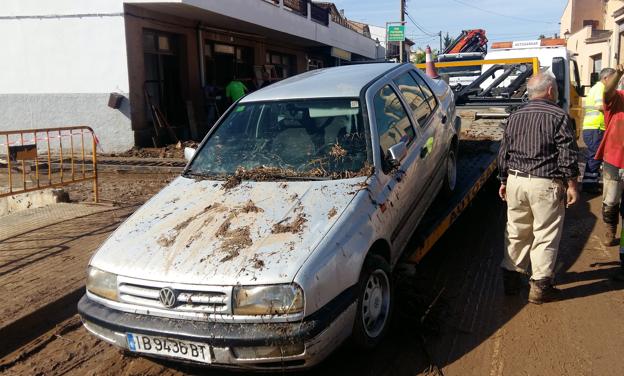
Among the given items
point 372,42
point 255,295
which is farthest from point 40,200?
point 372,42

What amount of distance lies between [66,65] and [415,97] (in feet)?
35.0

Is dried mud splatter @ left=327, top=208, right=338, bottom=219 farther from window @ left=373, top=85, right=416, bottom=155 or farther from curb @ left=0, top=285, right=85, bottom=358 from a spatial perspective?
curb @ left=0, top=285, right=85, bottom=358

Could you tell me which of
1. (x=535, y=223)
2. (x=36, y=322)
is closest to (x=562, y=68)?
(x=535, y=223)

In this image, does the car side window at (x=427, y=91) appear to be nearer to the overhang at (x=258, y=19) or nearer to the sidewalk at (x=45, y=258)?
the sidewalk at (x=45, y=258)

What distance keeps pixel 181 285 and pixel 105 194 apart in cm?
653

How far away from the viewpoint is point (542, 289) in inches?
163

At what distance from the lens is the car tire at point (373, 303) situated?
3.28 meters

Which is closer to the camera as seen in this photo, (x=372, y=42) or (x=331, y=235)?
(x=331, y=235)

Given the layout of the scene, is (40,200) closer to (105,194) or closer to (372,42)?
(105,194)

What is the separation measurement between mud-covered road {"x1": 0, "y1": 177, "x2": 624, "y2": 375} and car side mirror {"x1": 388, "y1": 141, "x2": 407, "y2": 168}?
801 mm

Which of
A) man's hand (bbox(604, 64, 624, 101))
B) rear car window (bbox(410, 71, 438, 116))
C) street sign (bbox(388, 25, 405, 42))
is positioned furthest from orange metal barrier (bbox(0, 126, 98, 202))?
street sign (bbox(388, 25, 405, 42))

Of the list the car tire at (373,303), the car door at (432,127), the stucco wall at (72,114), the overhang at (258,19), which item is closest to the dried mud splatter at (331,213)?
the car tire at (373,303)

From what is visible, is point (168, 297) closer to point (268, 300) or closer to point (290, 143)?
point (268, 300)

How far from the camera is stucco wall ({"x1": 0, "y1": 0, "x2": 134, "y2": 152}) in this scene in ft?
41.6
